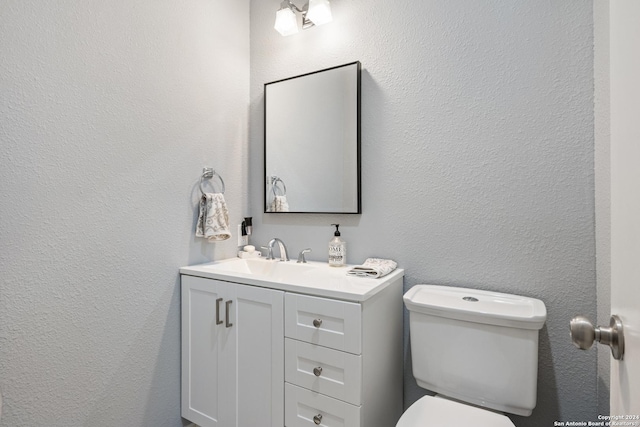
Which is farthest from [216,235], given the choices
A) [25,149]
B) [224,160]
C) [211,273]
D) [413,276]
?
[413,276]

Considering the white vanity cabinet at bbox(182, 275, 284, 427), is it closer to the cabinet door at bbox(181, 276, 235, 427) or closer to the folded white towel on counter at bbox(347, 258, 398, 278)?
the cabinet door at bbox(181, 276, 235, 427)

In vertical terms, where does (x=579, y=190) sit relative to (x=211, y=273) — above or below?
above

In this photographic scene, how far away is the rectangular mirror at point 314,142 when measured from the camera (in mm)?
1640

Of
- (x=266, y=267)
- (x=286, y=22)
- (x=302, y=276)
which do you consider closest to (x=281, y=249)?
(x=266, y=267)

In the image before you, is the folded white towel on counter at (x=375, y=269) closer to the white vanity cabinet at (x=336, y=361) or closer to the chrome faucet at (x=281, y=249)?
the white vanity cabinet at (x=336, y=361)

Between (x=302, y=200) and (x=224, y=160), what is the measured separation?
0.50 m

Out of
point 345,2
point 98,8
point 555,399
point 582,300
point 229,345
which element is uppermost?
point 345,2

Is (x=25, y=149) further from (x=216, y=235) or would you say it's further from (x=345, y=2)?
(x=345, y=2)

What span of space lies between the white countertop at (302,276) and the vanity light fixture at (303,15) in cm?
128

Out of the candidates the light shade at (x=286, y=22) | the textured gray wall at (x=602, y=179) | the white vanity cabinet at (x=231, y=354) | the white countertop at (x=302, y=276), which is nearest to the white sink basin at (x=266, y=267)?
the white countertop at (x=302, y=276)

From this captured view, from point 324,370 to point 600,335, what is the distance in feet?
2.77

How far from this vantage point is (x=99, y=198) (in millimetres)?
1254

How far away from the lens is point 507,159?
133cm

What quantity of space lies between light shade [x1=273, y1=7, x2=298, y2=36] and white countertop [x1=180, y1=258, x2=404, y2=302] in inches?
50.3
